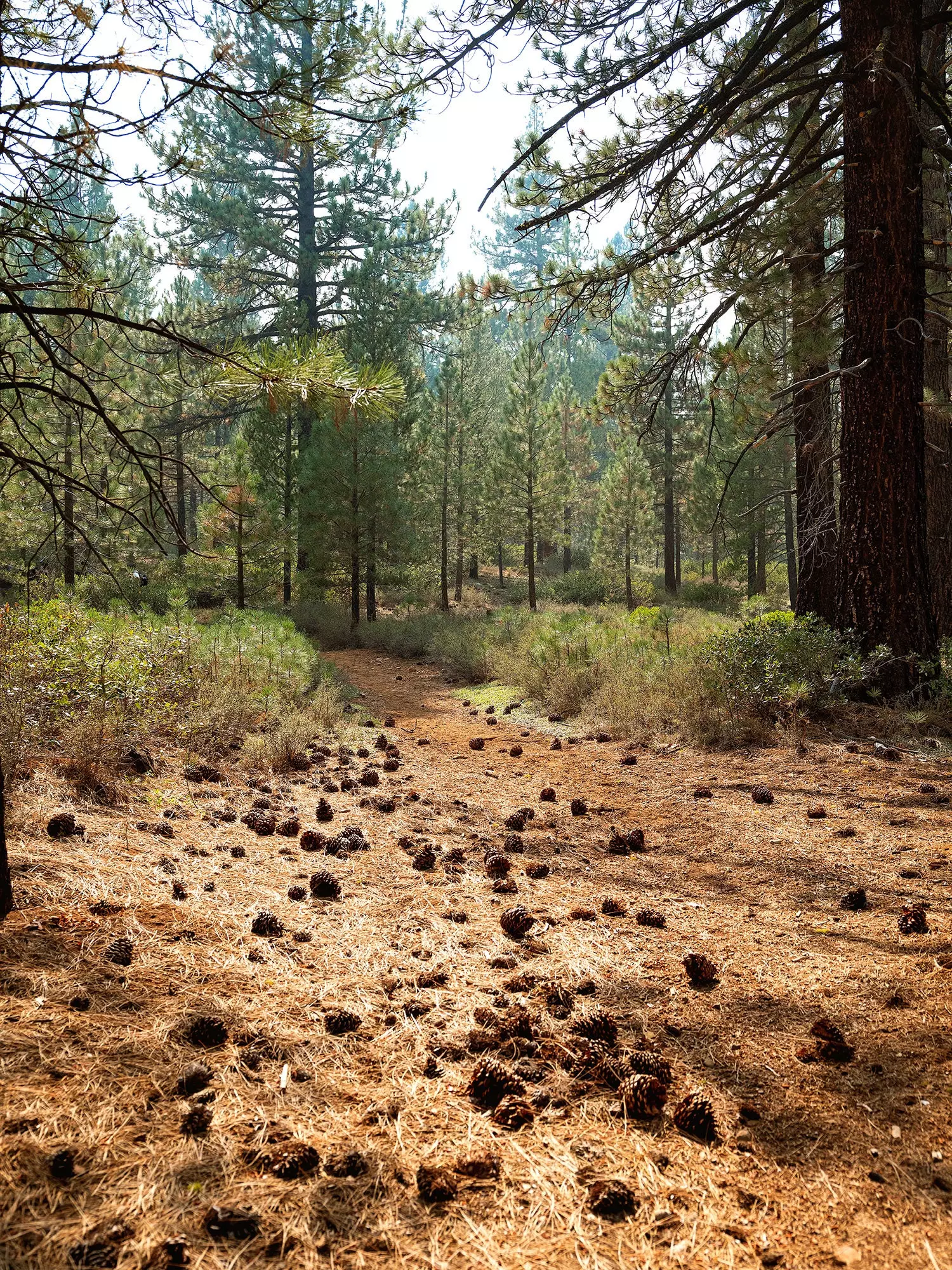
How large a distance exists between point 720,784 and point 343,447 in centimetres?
1415

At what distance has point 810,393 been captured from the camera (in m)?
8.66

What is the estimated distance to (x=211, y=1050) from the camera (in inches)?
78.9

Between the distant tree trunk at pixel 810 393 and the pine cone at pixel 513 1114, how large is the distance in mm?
5983

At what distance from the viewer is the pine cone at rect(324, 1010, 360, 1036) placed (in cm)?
216

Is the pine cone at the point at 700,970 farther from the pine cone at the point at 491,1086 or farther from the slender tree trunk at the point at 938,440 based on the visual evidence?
the slender tree trunk at the point at 938,440

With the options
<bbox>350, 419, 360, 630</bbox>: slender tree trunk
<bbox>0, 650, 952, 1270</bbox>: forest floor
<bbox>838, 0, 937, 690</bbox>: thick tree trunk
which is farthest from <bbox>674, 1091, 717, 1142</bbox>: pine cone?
<bbox>350, 419, 360, 630</bbox>: slender tree trunk

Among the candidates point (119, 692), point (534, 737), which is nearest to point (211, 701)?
point (119, 692)

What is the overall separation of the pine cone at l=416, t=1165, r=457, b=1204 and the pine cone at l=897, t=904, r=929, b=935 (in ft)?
6.77

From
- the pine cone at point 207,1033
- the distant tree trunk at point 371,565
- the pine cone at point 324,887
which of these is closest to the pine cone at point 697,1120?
the pine cone at point 207,1033

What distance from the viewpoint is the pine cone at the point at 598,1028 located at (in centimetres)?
216

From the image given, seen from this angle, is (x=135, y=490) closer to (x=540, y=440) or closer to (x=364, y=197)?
(x=364, y=197)

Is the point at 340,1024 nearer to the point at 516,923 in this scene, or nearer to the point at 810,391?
the point at 516,923

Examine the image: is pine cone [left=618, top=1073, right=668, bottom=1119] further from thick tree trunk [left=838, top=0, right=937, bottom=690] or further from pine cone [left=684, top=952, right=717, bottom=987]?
thick tree trunk [left=838, top=0, right=937, bottom=690]

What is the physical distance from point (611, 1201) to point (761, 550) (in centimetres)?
2779
